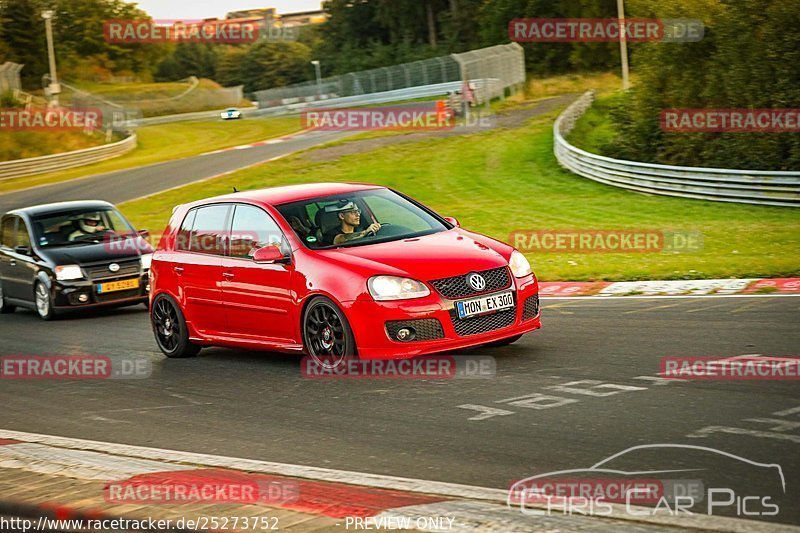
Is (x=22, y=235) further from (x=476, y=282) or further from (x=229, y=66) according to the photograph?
(x=229, y=66)

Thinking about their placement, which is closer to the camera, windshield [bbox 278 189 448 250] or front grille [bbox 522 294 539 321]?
front grille [bbox 522 294 539 321]

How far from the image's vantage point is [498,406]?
8.08 m

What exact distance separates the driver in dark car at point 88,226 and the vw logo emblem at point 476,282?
926 cm

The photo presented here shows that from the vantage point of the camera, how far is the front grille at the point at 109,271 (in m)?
16.3

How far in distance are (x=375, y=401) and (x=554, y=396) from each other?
1326 millimetres

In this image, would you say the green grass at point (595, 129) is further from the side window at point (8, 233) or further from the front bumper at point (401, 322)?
the front bumper at point (401, 322)

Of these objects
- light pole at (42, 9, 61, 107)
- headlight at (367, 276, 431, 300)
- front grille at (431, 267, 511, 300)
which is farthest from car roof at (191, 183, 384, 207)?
light pole at (42, 9, 61, 107)

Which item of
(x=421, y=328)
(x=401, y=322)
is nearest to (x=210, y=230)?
(x=401, y=322)

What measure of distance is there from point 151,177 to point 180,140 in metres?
21.7

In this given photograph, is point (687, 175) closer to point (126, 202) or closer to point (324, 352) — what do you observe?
point (126, 202)

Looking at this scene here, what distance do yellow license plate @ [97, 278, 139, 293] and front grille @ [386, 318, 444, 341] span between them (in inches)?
307

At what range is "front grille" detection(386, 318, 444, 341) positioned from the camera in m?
9.39

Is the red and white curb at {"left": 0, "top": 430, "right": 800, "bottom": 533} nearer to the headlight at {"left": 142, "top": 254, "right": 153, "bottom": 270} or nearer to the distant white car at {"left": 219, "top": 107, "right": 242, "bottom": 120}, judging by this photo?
the headlight at {"left": 142, "top": 254, "right": 153, "bottom": 270}

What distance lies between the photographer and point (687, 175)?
2833 cm
